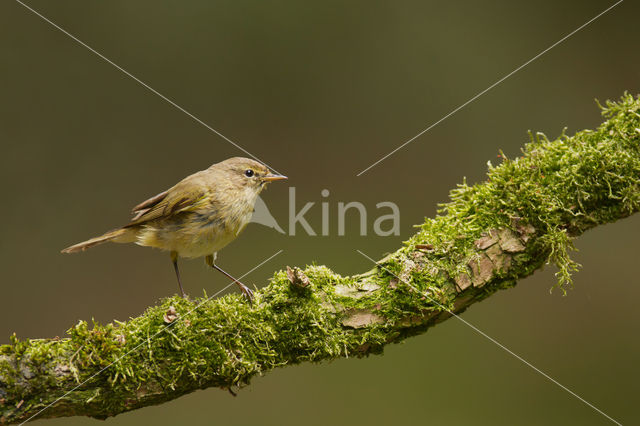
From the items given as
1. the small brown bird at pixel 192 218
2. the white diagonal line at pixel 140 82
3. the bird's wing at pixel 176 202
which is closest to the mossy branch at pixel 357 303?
the small brown bird at pixel 192 218

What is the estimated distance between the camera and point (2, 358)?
7.24ft

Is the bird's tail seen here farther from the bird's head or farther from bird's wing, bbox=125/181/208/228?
the bird's head

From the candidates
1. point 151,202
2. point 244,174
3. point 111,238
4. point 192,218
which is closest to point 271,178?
point 244,174

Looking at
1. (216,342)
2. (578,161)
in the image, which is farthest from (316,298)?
(578,161)

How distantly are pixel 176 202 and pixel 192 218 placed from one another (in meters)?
0.12

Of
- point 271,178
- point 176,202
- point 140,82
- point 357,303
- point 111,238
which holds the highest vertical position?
point 140,82

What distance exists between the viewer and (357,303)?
→ 253cm

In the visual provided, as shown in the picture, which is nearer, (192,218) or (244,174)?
(192,218)

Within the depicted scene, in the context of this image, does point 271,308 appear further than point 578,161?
No

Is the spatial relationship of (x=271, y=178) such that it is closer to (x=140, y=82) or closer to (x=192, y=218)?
(x=192, y=218)

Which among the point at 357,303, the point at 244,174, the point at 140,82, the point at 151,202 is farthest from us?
the point at 140,82

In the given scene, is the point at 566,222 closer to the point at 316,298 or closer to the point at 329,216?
the point at 316,298

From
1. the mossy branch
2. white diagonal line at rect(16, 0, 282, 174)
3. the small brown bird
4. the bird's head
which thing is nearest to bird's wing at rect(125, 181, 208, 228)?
the small brown bird

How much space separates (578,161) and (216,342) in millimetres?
1901
